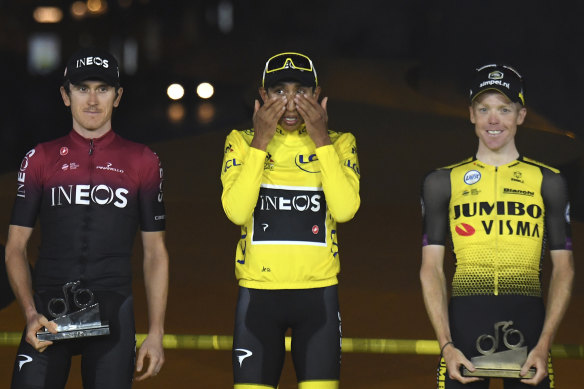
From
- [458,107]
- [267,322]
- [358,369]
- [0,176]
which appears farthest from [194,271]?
[458,107]

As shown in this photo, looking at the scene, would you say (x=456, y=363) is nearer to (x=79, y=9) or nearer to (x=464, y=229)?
(x=464, y=229)

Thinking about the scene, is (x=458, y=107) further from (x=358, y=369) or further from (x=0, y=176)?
(x=358, y=369)

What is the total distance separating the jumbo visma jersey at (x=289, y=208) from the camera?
15.6 ft

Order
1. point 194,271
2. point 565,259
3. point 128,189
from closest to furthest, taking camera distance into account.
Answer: point 565,259, point 128,189, point 194,271

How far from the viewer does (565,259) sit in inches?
174

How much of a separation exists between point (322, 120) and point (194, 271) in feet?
33.4

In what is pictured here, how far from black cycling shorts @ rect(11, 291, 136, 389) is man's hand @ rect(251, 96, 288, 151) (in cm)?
102

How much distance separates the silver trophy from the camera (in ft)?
14.5

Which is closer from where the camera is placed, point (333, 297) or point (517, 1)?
point (333, 297)

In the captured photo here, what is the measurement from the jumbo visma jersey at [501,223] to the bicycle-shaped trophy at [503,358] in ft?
0.81

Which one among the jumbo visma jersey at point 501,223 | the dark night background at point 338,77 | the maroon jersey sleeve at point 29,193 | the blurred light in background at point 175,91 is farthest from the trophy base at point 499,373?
the blurred light in background at point 175,91

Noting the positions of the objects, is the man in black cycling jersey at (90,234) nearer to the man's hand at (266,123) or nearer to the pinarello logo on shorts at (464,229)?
the man's hand at (266,123)

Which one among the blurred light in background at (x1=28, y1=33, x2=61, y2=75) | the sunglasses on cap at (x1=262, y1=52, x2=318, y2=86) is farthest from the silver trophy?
the blurred light in background at (x1=28, y1=33, x2=61, y2=75)

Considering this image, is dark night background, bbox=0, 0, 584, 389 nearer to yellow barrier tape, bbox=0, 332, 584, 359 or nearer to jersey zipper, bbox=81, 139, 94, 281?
yellow barrier tape, bbox=0, 332, 584, 359
